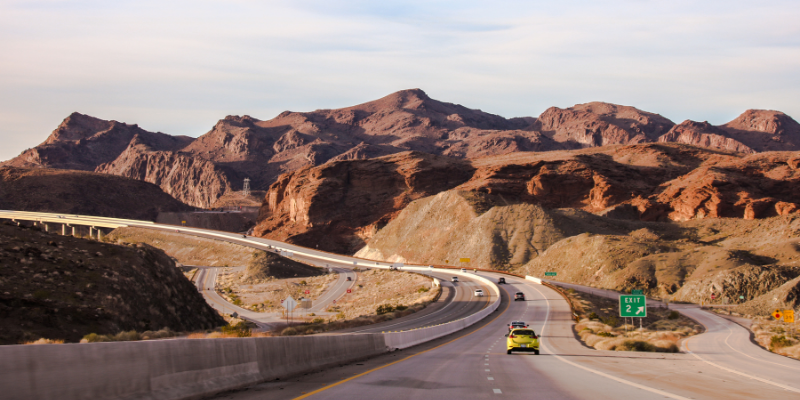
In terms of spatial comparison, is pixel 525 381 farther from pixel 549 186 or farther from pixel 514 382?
pixel 549 186

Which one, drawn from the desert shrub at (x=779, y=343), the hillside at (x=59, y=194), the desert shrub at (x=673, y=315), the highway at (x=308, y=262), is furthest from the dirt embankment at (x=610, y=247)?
the hillside at (x=59, y=194)

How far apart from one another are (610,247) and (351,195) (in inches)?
3505

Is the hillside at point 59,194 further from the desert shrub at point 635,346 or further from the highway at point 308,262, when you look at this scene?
the desert shrub at point 635,346

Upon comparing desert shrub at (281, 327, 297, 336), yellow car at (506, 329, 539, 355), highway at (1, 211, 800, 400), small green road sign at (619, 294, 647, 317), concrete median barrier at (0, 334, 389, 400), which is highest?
concrete median barrier at (0, 334, 389, 400)

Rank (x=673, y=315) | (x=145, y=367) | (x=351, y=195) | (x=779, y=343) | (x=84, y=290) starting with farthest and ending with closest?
(x=351, y=195)
(x=673, y=315)
(x=779, y=343)
(x=84, y=290)
(x=145, y=367)

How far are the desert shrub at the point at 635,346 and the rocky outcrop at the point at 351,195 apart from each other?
120m

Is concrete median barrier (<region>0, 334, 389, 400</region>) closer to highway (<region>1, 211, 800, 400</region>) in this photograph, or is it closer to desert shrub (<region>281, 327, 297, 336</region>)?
highway (<region>1, 211, 800, 400</region>)

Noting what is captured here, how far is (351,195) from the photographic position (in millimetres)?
164500

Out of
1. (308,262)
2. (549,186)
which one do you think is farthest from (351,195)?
(549,186)

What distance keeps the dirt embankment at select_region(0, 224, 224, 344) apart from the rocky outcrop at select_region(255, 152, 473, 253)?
4149 inches

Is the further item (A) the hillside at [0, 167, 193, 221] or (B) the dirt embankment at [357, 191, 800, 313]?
(A) the hillside at [0, 167, 193, 221]

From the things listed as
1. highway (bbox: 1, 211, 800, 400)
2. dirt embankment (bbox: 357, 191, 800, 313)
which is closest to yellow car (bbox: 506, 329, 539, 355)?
highway (bbox: 1, 211, 800, 400)

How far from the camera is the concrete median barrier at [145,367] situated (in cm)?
710

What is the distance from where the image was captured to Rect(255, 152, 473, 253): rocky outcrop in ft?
504
